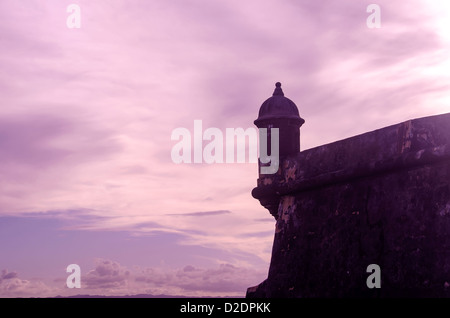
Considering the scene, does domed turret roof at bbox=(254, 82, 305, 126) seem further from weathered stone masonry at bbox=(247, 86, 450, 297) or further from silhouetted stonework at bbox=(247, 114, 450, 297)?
silhouetted stonework at bbox=(247, 114, 450, 297)

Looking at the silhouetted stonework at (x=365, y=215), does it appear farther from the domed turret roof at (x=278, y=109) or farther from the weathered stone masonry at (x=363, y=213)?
the domed turret roof at (x=278, y=109)

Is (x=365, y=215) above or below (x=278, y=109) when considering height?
below

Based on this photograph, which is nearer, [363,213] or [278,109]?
[363,213]

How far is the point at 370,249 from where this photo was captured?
9.20 meters

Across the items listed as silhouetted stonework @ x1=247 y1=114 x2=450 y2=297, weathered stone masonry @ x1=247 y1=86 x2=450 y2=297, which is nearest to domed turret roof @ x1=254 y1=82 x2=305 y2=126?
weathered stone masonry @ x1=247 y1=86 x2=450 y2=297

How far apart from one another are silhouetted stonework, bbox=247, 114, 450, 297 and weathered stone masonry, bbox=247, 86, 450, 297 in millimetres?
13

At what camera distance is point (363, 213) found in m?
9.54

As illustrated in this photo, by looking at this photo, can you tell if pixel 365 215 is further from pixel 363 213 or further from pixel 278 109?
pixel 278 109

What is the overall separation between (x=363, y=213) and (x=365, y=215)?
0.18ft

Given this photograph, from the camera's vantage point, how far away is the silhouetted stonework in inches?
335

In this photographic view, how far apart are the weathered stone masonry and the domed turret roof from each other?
0.08 feet

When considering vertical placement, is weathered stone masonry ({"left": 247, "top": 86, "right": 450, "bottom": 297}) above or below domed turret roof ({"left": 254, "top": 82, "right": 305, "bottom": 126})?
below

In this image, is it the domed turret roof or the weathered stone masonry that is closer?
the weathered stone masonry

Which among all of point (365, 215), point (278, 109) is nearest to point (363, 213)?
point (365, 215)
